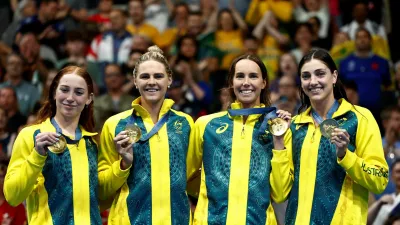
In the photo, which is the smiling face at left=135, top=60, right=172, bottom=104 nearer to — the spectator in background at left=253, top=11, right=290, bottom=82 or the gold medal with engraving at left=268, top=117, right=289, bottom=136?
the gold medal with engraving at left=268, top=117, right=289, bottom=136

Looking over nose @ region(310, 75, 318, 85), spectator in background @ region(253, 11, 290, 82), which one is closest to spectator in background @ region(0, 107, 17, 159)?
spectator in background @ region(253, 11, 290, 82)

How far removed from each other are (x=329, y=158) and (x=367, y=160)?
29 cm

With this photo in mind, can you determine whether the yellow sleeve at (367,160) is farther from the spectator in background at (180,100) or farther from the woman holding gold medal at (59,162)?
the spectator in background at (180,100)

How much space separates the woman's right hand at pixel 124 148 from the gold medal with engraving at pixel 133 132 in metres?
0.03

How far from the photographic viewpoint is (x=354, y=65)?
514 inches

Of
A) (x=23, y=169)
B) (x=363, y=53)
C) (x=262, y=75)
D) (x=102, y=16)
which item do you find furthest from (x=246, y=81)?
(x=102, y=16)

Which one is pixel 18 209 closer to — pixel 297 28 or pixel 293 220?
pixel 293 220

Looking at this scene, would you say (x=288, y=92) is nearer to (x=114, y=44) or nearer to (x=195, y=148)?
(x=114, y=44)

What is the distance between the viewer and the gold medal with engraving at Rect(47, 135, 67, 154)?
729 cm

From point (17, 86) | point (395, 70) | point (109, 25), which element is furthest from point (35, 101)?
point (395, 70)

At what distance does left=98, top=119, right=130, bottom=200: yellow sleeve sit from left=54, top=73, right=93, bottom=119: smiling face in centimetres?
28

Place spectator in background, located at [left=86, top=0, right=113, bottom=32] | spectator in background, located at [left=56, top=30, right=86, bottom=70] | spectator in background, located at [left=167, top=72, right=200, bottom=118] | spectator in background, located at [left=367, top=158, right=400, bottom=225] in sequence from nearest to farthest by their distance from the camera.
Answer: spectator in background, located at [left=367, top=158, right=400, bottom=225] < spectator in background, located at [left=167, top=72, right=200, bottom=118] < spectator in background, located at [left=56, top=30, right=86, bottom=70] < spectator in background, located at [left=86, top=0, right=113, bottom=32]

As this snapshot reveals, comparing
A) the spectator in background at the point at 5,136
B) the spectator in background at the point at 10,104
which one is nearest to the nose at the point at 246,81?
the spectator in background at the point at 5,136

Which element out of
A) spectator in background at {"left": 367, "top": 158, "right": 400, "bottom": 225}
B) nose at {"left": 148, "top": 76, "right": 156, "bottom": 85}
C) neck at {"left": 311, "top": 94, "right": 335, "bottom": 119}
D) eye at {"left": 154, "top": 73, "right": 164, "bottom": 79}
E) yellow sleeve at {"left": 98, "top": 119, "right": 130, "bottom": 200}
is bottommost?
spectator in background at {"left": 367, "top": 158, "right": 400, "bottom": 225}
